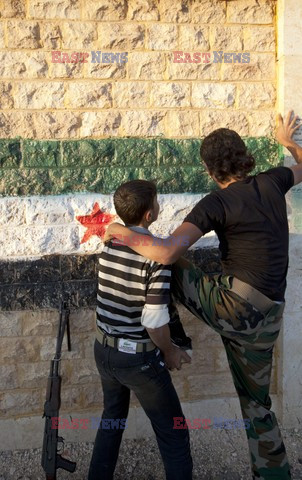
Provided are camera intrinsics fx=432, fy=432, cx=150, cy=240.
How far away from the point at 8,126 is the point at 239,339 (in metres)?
2.01

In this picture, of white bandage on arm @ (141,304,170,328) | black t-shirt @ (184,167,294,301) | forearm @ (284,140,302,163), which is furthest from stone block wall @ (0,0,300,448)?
white bandage on arm @ (141,304,170,328)

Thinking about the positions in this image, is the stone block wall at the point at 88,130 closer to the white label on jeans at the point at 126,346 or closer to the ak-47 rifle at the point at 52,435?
the ak-47 rifle at the point at 52,435

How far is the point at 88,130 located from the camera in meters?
2.97

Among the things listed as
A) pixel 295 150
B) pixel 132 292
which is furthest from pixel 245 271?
pixel 295 150

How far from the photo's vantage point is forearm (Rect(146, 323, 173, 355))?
6.76 ft

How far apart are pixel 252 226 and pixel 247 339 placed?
0.61 metres

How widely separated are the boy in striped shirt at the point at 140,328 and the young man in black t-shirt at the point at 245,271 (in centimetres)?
10

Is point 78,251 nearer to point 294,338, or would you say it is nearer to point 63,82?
point 63,82

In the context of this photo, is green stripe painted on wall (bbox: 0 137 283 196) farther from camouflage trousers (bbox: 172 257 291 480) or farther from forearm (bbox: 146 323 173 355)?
forearm (bbox: 146 323 173 355)

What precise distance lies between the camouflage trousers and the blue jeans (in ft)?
1.21

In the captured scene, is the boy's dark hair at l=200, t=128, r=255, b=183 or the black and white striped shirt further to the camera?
the boy's dark hair at l=200, t=128, r=255, b=183

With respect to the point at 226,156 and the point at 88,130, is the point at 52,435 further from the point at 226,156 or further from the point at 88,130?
the point at 88,130

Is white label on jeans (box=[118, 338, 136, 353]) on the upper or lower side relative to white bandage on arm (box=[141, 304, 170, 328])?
lower

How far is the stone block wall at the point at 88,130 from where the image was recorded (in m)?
2.89
